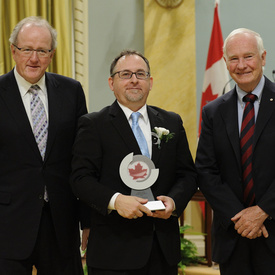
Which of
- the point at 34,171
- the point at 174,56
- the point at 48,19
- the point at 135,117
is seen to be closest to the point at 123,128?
the point at 135,117

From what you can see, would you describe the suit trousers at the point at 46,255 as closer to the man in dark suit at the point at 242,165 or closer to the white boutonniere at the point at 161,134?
the white boutonniere at the point at 161,134

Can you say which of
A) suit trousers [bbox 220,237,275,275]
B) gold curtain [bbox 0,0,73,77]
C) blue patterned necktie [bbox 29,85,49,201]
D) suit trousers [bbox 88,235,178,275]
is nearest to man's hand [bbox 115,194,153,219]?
suit trousers [bbox 88,235,178,275]

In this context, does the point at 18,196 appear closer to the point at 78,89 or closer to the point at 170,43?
the point at 78,89

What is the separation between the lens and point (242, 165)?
9.36 feet

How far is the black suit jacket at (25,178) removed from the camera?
276 centimetres

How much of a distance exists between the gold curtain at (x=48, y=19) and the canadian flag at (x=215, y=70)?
162 centimetres

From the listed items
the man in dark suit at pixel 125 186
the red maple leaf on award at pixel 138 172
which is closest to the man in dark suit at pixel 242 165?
the man in dark suit at pixel 125 186

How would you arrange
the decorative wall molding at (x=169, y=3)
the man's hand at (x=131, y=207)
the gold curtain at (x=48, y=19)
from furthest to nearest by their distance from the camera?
1. the decorative wall molding at (x=169, y=3)
2. the gold curtain at (x=48, y=19)
3. the man's hand at (x=131, y=207)

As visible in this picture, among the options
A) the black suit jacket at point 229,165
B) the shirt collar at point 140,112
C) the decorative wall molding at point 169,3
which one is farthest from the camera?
the decorative wall molding at point 169,3

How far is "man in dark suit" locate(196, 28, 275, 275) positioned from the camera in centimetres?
275

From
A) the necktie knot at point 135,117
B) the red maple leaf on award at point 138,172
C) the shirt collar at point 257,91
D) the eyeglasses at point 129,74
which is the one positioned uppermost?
the eyeglasses at point 129,74

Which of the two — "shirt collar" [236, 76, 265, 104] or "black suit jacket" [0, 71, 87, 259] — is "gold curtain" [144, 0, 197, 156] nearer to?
"shirt collar" [236, 76, 265, 104]

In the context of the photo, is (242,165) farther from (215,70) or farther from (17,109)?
(215,70)

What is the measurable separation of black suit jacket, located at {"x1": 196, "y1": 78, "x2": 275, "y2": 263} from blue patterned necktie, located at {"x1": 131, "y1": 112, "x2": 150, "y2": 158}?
1.33 feet
